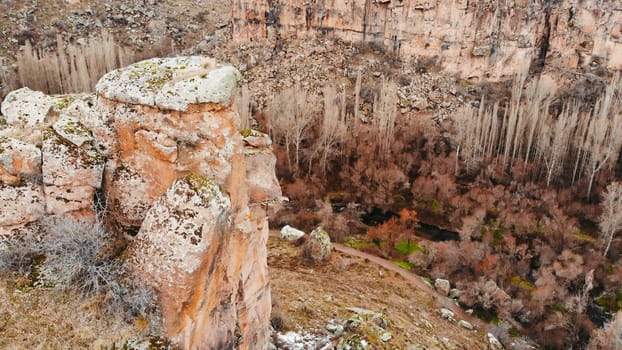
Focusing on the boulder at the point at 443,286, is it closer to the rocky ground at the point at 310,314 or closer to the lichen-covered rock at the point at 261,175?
the rocky ground at the point at 310,314

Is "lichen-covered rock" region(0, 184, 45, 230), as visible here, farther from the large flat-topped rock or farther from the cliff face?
the cliff face

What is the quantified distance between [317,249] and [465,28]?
110 ft

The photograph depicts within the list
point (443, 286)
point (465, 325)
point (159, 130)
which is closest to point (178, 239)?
point (159, 130)

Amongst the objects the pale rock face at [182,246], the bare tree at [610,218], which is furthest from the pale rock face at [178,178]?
the bare tree at [610,218]

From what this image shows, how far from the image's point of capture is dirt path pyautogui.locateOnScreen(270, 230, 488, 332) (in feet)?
71.2

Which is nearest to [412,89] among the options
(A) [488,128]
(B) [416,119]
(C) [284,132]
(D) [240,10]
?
(B) [416,119]

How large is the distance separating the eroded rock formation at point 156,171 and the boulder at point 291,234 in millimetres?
17611

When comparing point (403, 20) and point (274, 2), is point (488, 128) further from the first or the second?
point (274, 2)

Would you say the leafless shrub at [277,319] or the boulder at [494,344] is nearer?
the leafless shrub at [277,319]

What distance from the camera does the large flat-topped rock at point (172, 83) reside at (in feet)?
25.1

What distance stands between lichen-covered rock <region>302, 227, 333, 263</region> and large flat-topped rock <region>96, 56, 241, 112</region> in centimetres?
1736

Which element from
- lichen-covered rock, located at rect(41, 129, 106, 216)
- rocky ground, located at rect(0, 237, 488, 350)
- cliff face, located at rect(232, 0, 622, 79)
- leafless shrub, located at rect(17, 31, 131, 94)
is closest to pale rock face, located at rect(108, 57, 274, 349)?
lichen-covered rock, located at rect(41, 129, 106, 216)

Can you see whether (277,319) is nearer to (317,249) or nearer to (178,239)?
(178,239)

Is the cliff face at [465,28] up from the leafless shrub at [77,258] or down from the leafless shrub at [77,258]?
up
